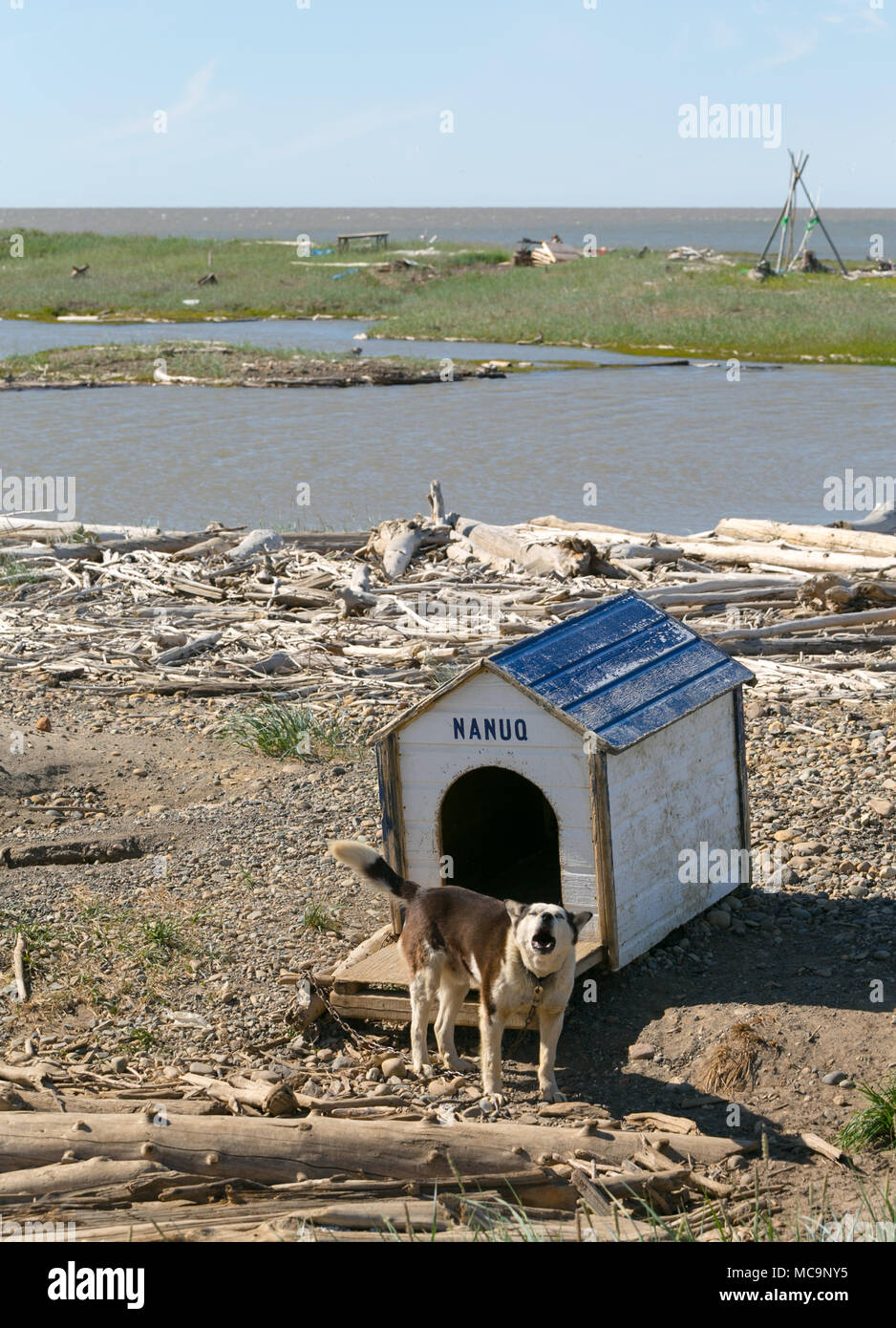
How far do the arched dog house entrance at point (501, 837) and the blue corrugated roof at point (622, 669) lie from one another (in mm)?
914

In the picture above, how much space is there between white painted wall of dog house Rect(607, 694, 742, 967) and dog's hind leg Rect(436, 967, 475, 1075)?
896 millimetres

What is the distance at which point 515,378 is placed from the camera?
36.8 meters

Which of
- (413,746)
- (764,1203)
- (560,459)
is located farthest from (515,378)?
(764,1203)

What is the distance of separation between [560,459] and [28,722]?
1655 cm

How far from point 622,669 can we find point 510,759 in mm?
845

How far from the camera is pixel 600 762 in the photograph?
6156mm

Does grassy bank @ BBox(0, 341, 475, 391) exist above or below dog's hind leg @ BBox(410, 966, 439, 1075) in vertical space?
above

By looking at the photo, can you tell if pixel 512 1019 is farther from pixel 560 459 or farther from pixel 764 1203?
pixel 560 459

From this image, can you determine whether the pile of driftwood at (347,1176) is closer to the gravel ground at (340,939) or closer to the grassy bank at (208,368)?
the gravel ground at (340,939)

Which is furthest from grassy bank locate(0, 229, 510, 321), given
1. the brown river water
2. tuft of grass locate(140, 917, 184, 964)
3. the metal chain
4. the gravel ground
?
the metal chain

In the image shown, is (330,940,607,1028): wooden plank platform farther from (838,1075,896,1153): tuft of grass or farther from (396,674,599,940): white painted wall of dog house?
(838,1075,896,1153): tuft of grass

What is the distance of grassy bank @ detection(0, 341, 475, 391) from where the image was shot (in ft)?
119

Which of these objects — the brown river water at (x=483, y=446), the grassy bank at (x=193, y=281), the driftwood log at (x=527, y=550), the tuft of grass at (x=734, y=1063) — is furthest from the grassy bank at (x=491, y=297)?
the tuft of grass at (x=734, y=1063)

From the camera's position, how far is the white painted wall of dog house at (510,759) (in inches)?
247
